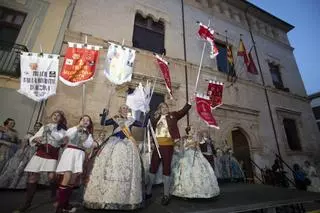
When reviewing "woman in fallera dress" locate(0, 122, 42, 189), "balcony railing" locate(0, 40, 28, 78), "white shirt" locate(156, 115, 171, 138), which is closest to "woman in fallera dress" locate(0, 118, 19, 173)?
"woman in fallera dress" locate(0, 122, 42, 189)

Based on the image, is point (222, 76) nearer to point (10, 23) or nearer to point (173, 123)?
point (173, 123)

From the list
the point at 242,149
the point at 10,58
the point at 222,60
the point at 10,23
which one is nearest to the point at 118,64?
the point at 10,58

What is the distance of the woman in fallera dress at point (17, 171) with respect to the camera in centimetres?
367

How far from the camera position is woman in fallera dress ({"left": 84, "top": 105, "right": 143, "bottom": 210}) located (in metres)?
2.27

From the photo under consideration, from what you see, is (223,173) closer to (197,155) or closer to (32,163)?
(197,155)

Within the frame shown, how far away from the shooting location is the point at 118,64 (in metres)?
5.21

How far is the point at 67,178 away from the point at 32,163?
2.14ft

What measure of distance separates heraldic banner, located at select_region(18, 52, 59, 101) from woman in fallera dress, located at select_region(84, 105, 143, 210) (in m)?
3.04

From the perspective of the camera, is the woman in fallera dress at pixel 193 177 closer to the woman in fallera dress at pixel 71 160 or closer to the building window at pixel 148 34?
the woman in fallera dress at pixel 71 160

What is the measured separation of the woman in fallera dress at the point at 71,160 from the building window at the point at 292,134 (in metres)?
11.2

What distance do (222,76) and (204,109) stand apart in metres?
3.24

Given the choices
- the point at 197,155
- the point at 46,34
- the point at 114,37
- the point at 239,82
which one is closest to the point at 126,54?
the point at 114,37

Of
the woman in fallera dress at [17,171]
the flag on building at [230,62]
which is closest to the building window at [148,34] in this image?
the flag on building at [230,62]

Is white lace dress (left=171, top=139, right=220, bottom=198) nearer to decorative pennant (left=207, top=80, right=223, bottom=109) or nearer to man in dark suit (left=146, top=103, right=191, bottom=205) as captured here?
man in dark suit (left=146, top=103, right=191, bottom=205)
